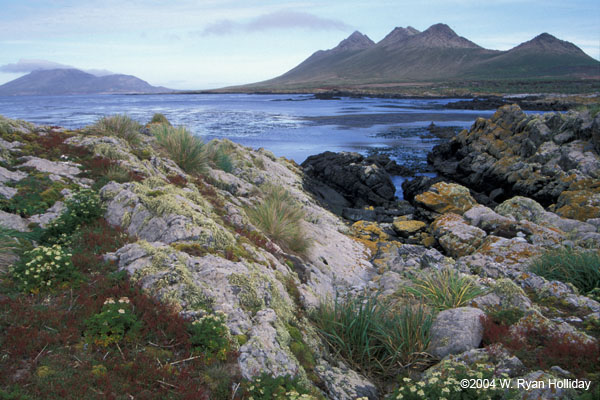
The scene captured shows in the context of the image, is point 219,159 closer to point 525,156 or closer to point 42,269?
point 42,269

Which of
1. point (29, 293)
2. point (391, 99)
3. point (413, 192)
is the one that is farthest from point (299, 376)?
point (391, 99)

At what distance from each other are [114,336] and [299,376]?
175cm

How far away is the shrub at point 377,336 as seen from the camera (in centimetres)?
419

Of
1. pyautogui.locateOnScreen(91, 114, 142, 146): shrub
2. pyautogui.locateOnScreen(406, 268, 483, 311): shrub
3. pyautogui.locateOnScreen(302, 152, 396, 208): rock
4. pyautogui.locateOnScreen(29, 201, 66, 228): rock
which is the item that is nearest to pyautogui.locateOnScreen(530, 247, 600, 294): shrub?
pyautogui.locateOnScreen(406, 268, 483, 311): shrub

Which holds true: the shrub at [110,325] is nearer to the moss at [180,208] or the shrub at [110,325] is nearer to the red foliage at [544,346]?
the moss at [180,208]

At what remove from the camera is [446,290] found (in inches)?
214

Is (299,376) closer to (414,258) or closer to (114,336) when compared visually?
(114,336)

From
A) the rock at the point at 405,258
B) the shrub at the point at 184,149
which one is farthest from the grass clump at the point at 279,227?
the shrub at the point at 184,149

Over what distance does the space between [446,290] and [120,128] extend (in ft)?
28.5

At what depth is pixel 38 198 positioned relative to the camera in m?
5.41

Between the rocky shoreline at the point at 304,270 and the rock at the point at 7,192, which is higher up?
the rock at the point at 7,192

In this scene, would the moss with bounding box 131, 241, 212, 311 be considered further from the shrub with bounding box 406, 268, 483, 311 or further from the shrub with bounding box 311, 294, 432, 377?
the shrub with bounding box 406, 268, 483, 311

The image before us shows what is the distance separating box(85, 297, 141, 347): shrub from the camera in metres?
3.19

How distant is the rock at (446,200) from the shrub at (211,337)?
11.4m
